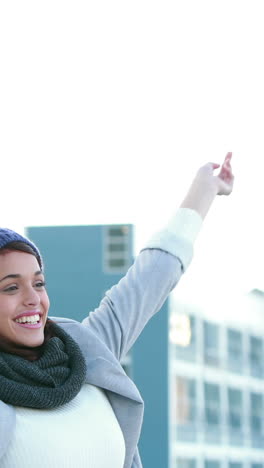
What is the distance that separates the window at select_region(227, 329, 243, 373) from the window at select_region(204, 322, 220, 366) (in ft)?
1.45

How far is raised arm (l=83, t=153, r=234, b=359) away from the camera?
1.77 meters

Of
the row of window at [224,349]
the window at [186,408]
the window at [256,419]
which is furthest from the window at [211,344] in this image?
the window at [256,419]

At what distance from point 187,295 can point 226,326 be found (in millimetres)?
1686

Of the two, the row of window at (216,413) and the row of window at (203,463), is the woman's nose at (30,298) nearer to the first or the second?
the row of window at (216,413)

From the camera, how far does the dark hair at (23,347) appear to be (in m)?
1.60

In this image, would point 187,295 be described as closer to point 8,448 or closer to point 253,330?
point 253,330

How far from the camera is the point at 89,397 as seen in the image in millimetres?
1625

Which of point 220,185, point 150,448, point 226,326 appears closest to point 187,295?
point 226,326

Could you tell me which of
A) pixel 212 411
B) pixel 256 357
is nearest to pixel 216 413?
pixel 212 411

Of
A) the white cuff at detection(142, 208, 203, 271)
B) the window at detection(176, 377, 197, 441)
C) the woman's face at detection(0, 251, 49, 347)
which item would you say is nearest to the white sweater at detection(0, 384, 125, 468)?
the woman's face at detection(0, 251, 49, 347)

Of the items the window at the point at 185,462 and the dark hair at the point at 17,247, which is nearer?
the dark hair at the point at 17,247

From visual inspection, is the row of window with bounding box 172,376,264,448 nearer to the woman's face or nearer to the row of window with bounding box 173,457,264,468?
the row of window with bounding box 173,457,264,468

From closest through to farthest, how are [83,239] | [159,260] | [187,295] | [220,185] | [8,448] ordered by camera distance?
1. [8,448]
2. [159,260]
3. [220,185]
4. [83,239]
5. [187,295]

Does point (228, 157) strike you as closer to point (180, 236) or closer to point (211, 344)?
point (180, 236)
